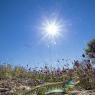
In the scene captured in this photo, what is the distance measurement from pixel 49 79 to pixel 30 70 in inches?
65.8

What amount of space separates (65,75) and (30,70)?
2530 millimetres

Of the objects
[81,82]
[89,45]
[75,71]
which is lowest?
[81,82]

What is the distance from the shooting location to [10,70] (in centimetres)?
1012

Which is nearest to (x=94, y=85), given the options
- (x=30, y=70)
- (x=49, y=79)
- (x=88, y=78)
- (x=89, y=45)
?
(x=88, y=78)

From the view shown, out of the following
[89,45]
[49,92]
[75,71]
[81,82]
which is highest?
[89,45]

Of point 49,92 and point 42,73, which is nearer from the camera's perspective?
point 49,92

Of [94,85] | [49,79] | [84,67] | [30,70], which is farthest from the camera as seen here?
[30,70]

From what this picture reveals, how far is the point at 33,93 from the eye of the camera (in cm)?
292

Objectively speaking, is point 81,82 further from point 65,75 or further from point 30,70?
point 30,70

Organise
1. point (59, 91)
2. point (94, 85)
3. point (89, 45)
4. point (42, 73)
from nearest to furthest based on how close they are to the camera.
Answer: point (59, 91) < point (94, 85) < point (42, 73) < point (89, 45)

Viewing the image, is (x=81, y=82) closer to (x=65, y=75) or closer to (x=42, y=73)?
(x=65, y=75)

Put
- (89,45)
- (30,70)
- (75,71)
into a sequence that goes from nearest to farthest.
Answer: (75,71), (30,70), (89,45)

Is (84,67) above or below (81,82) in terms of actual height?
above

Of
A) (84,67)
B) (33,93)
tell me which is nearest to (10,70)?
(84,67)
